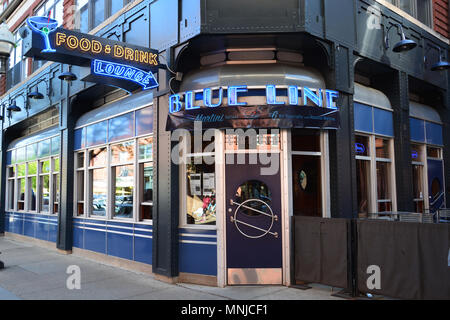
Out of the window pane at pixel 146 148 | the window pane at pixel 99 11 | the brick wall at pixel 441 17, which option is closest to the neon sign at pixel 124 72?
the window pane at pixel 146 148

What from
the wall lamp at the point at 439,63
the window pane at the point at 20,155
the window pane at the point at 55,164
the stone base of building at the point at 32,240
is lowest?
the stone base of building at the point at 32,240

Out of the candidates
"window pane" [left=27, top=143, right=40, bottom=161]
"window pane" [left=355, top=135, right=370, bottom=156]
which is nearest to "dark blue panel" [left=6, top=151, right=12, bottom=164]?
"window pane" [left=27, top=143, right=40, bottom=161]

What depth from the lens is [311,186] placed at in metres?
7.68

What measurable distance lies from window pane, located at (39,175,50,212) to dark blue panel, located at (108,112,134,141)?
17.4 feet

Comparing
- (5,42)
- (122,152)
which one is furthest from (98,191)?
(5,42)

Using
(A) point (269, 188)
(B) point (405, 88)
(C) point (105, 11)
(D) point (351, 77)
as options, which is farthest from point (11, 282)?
(B) point (405, 88)

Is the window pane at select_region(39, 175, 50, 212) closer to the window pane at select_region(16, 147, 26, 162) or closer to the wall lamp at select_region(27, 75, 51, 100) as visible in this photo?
the window pane at select_region(16, 147, 26, 162)

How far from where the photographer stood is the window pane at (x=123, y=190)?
944cm

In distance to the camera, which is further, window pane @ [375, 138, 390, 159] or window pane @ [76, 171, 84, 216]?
window pane @ [76, 171, 84, 216]

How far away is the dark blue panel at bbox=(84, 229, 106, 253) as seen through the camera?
10.2 m

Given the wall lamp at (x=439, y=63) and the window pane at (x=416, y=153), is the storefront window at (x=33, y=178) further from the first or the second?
the wall lamp at (x=439, y=63)

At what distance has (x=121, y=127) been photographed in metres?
9.91

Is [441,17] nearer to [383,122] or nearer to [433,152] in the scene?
[433,152]

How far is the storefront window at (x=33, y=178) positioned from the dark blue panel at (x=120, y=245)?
465 cm
